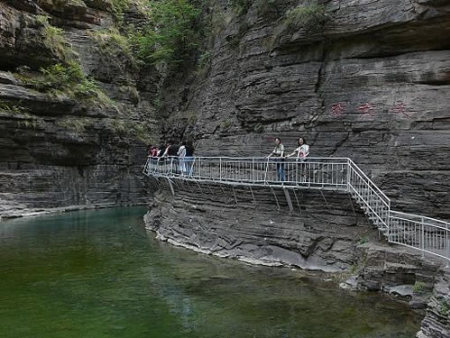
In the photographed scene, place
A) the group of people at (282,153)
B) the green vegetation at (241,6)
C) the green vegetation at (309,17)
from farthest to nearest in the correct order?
1. the green vegetation at (241,6)
2. the green vegetation at (309,17)
3. the group of people at (282,153)

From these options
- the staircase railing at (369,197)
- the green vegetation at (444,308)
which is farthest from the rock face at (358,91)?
the green vegetation at (444,308)

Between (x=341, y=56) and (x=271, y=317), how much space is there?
11.2 m

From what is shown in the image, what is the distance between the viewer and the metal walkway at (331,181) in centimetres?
1307

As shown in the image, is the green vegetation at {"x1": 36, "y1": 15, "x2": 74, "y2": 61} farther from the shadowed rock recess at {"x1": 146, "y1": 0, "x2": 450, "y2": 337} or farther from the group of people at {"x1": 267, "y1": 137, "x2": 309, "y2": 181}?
the group of people at {"x1": 267, "y1": 137, "x2": 309, "y2": 181}

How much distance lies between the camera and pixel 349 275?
14.8 m

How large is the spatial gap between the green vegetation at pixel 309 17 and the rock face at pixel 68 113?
24.6 m

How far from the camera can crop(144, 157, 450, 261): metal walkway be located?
1307 centimetres

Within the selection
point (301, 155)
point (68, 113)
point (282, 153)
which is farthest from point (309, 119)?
point (68, 113)

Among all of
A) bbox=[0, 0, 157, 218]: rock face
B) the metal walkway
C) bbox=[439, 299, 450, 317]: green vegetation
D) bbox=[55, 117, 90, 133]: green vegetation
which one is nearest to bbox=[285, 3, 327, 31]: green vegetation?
the metal walkway

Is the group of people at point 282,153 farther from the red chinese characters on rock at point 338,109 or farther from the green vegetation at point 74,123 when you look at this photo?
the green vegetation at point 74,123

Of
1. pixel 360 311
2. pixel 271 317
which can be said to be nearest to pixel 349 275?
pixel 360 311

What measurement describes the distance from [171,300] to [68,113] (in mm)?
30403

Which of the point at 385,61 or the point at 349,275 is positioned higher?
the point at 385,61

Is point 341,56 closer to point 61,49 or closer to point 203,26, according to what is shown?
point 203,26
